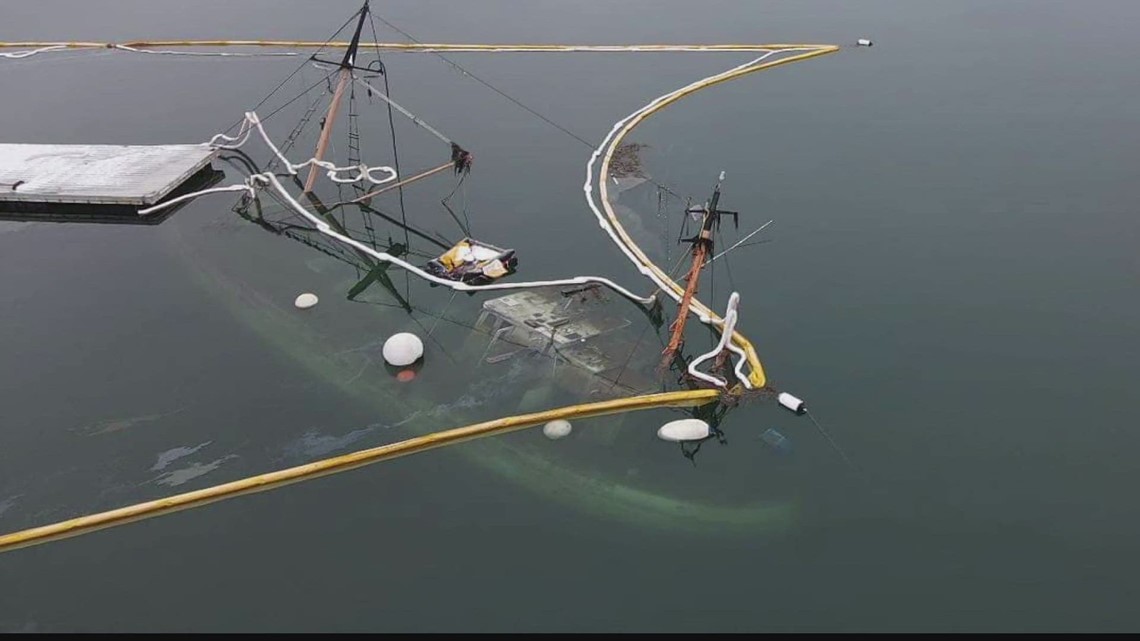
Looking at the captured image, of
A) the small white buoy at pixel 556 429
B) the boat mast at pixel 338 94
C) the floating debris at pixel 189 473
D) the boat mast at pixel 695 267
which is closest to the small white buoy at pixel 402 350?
the small white buoy at pixel 556 429

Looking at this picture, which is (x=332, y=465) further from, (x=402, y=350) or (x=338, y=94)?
(x=338, y=94)

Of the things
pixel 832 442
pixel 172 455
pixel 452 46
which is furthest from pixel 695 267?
pixel 452 46

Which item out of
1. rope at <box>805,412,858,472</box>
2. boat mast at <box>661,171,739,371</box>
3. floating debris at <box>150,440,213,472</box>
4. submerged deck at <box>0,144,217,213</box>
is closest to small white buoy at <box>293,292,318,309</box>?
floating debris at <box>150,440,213,472</box>

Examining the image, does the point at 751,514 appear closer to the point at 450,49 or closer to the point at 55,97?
the point at 450,49

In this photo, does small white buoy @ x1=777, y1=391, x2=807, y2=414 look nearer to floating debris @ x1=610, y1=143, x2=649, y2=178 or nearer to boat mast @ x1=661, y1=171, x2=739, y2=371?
boat mast @ x1=661, y1=171, x2=739, y2=371

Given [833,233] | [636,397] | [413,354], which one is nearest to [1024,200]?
[833,233]

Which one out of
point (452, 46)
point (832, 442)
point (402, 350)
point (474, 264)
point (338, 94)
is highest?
point (452, 46)

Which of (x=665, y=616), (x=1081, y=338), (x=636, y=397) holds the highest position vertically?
(x=1081, y=338)
